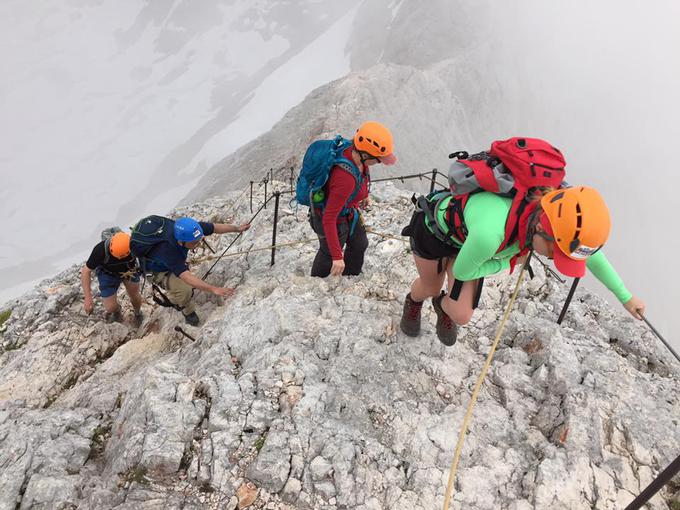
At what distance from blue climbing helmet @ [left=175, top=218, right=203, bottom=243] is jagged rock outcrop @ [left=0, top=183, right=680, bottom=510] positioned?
50.9 inches

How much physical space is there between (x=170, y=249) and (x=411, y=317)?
13.0 ft

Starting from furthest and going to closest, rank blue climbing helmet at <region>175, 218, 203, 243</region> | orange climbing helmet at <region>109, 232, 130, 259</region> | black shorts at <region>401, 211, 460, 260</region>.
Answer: orange climbing helmet at <region>109, 232, 130, 259</region> → blue climbing helmet at <region>175, 218, 203, 243</region> → black shorts at <region>401, 211, 460, 260</region>

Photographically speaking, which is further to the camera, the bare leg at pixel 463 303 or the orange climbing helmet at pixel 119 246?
the orange climbing helmet at pixel 119 246

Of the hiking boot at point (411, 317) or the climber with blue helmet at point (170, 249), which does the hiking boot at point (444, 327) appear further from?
the climber with blue helmet at point (170, 249)

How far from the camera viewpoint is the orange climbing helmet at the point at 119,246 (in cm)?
702

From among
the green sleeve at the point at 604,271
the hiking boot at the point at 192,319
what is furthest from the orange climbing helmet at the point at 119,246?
the green sleeve at the point at 604,271

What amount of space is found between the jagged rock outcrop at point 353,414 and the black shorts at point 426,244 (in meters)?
1.55

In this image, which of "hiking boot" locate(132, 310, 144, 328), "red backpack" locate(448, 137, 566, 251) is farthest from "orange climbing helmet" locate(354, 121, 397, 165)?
"hiking boot" locate(132, 310, 144, 328)

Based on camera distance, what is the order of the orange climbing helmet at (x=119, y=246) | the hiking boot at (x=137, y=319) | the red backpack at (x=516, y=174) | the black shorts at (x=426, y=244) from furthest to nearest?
the hiking boot at (x=137, y=319) → the orange climbing helmet at (x=119, y=246) → the black shorts at (x=426, y=244) → the red backpack at (x=516, y=174)

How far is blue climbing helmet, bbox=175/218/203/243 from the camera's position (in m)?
6.15

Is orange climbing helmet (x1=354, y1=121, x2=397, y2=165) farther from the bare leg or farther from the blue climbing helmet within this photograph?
the blue climbing helmet

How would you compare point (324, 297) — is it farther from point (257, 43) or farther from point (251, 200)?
point (257, 43)

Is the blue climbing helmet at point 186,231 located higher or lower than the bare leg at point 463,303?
higher

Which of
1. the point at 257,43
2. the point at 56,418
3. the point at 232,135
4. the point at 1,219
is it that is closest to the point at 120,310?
the point at 56,418
